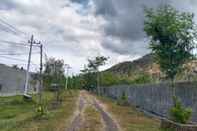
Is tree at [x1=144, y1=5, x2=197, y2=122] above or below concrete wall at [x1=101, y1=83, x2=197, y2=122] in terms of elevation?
above

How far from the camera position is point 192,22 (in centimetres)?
1741

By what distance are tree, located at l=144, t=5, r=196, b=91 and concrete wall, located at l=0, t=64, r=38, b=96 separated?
3843 centimetres

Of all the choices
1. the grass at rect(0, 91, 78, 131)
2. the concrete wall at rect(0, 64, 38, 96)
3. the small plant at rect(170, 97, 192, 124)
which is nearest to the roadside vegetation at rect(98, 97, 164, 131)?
the small plant at rect(170, 97, 192, 124)

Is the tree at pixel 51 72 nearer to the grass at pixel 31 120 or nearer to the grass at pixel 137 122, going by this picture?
the grass at pixel 31 120

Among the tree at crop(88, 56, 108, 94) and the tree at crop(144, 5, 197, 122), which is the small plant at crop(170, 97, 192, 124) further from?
the tree at crop(88, 56, 108, 94)

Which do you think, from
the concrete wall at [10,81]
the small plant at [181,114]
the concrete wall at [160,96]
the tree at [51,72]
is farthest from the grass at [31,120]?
the tree at [51,72]

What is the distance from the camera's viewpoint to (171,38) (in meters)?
17.7

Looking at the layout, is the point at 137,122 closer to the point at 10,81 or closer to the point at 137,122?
the point at 137,122

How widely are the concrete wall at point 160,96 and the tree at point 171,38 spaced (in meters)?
1.31

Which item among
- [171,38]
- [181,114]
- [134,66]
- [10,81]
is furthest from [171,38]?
[134,66]

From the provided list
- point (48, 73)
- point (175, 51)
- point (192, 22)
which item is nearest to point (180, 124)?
point (175, 51)

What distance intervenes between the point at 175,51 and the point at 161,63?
1.08 m

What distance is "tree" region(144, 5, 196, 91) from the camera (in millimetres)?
17359

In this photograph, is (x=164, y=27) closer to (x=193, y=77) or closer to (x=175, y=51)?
(x=175, y=51)
